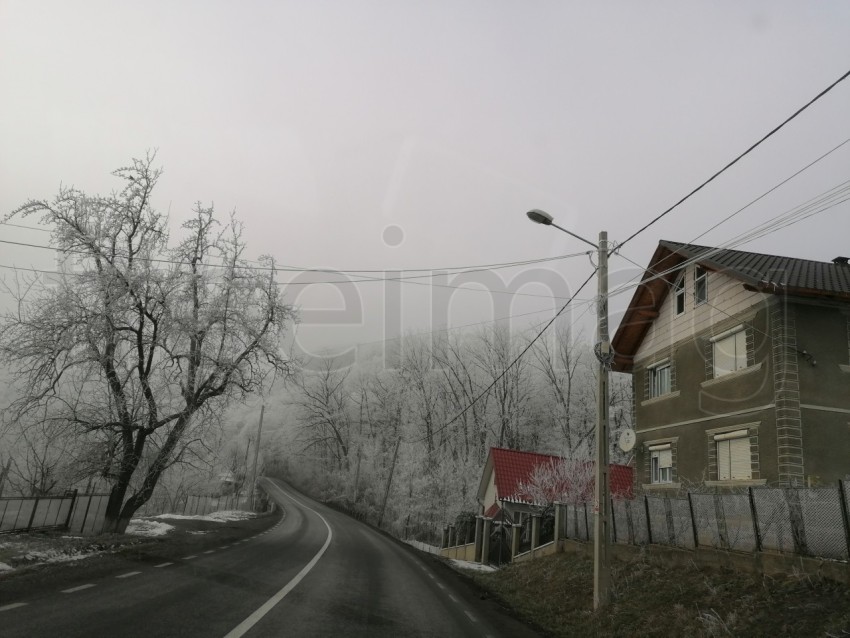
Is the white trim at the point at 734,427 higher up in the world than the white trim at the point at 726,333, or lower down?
lower down

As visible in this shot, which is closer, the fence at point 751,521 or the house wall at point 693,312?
the fence at point 751,521

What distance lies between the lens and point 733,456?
18.4 m

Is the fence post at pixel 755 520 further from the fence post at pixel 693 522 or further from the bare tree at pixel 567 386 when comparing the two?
the bare tree at pixel 567 386

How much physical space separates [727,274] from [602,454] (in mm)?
10318

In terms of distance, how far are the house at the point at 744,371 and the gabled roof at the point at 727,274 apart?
0.19 ft

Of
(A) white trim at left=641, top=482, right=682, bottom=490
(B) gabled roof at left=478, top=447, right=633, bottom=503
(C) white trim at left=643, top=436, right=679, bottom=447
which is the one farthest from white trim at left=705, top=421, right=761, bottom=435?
(B) gabled roof at left=478, top=447, right=633, bottom=503

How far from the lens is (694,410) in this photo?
806 inches

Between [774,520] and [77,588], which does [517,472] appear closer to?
[774,520]

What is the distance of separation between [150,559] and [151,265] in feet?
31.2

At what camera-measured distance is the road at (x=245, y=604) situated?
691 cm

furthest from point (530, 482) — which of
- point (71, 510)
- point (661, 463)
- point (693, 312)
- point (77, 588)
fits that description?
point (77, 588)

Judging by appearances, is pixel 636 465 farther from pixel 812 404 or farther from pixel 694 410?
pixel 812 404

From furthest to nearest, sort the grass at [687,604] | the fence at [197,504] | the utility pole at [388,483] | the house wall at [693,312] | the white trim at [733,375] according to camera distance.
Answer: the utility pole at [388,483]
the fence at [197,504]
the house wall at [693,312]
the white trim at [733,375]
the grass at [687,604]

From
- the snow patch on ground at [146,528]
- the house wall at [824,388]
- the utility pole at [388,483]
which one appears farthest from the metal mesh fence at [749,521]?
the utility pole at [388,483]
